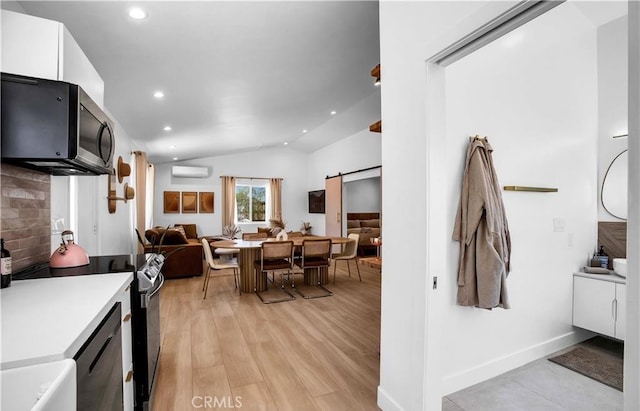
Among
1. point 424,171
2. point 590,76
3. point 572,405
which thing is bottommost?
point 572,405

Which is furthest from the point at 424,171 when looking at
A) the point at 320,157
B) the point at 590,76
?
the point at 320,157

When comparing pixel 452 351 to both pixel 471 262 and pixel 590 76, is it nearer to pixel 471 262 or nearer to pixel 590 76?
pixel 471 262

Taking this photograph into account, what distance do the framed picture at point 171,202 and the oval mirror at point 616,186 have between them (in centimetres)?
874

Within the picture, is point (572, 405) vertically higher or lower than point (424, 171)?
lower

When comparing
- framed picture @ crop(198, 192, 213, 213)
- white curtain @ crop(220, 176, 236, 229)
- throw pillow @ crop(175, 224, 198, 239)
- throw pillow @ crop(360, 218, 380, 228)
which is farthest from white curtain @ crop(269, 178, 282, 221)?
throw pillow @ crop(360, 218, 380, 228)

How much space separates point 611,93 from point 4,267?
180 inches

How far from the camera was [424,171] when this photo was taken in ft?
5.37

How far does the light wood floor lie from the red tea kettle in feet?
3.41

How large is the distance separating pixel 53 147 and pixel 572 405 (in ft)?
10.6

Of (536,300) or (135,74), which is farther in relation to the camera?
(135,74)

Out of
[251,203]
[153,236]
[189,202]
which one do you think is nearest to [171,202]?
[189,202]

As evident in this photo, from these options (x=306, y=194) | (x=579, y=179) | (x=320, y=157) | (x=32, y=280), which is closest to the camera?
(x=32, y=280)

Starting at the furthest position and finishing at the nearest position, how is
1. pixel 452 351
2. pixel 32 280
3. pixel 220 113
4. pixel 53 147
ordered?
1. pixel 220 113
2. pixel 452 351
3. pixel 32 280
4. pixel 53 147

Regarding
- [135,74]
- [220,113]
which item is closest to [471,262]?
[135,74]
